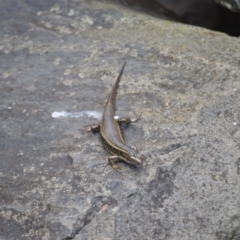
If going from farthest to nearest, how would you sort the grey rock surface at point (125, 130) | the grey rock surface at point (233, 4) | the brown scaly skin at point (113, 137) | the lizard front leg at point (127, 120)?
the grey rock surface at point (233, 4)
the lizard front leg at point (127, 120)
the brown scaly skin at point (113, 137)
the grey rock surface at point (125, 130)

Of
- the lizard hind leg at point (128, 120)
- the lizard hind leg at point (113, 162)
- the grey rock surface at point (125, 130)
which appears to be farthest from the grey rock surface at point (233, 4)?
the lizard hind leg at point (113, 162)

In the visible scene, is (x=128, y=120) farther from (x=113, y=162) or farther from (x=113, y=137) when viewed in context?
(x=113, y=162)

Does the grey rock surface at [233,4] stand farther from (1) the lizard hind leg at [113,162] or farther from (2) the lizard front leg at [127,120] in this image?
(1) the lizard hind leg at [113,162]

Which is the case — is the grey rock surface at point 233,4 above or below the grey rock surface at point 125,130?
above

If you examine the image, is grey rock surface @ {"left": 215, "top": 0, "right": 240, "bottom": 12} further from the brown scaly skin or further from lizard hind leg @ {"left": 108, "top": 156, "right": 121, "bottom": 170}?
lizard hind leg @ {"left": 108, "top": 156, "right": 121, "bottom": 170}

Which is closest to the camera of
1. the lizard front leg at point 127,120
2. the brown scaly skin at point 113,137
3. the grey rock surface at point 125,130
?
the grey rock surface at point 125,130

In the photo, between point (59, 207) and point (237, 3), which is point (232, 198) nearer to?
point (59, 207)

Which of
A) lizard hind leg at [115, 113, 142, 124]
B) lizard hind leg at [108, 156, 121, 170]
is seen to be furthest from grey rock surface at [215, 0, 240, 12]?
lizard hind leg at [108, 156, 121, 170]

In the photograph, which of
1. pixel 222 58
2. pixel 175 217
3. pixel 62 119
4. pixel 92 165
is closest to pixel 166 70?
pixel 222 58

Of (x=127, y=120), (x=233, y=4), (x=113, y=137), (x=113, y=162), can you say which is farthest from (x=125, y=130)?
(x=233, y=4)

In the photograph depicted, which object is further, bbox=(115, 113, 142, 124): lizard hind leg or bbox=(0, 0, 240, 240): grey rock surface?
bbox=(115, 113, 142, 124): lizard hind leg
